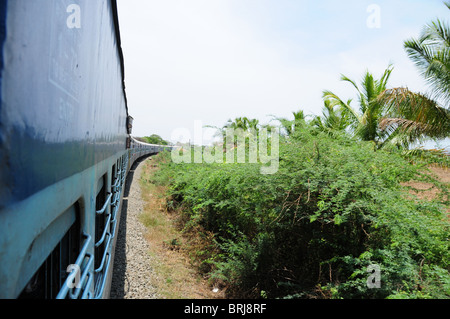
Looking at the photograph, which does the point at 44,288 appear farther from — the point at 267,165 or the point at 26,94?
the point at 267,165

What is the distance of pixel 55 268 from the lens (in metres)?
1.56

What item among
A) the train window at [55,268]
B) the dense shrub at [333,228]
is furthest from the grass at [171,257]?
the train window at [55,268]

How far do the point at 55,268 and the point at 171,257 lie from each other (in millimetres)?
6454

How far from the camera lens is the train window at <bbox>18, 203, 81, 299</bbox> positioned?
126 cm

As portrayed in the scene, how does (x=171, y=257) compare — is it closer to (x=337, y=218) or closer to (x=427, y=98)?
(x=337, y=218)

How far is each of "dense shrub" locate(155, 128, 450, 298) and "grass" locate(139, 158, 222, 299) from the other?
1.97 ft

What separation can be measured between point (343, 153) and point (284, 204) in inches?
62.7

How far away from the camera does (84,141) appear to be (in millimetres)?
1867

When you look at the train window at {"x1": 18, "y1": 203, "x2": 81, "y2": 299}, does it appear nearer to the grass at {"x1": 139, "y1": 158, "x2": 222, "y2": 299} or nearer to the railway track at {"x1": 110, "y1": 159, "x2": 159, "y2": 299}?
the railway track at {"x1": 110, "y1": 159, "x2": 159, "y2": 299}

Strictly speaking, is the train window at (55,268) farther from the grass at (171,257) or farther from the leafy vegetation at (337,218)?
the grass at (171,257)

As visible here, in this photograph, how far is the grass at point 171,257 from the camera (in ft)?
19.7

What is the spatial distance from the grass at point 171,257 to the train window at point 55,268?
13.9 ft

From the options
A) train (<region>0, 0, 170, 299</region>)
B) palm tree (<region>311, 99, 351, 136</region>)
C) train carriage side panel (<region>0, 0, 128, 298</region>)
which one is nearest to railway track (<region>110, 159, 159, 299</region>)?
train (<region>0, 0, 170, 299</region>)

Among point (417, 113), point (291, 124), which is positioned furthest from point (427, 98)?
point (291, 124)
